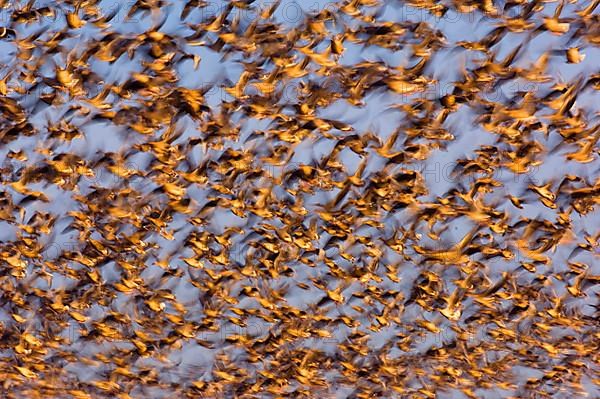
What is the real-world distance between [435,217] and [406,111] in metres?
0.73

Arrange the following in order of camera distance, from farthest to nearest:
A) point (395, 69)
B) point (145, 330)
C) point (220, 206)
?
point (145, 330) < point (220, 206) < point (395, 69)

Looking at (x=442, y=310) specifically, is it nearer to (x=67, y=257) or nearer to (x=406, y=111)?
(x=406, y=111)

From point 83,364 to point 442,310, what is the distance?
8.10ft

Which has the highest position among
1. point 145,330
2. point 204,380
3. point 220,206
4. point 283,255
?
point 220,206

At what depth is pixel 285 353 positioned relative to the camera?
638 cm

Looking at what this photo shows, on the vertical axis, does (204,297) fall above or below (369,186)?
below

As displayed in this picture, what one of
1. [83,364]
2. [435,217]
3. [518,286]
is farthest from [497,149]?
[83,364]

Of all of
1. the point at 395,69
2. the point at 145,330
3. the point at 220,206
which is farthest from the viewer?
the point at 145,330

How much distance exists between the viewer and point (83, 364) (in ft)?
21.2

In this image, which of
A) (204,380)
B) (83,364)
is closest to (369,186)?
(204,380)

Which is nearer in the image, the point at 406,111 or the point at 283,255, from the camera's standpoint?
the point at 406,111

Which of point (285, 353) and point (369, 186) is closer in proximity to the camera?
point (369, 186)

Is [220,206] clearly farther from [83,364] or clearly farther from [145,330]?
[83,364]

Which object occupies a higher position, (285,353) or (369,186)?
(369,186)
